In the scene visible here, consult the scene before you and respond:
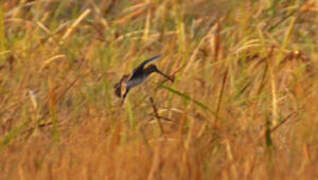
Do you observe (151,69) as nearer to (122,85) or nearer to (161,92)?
(122,85)

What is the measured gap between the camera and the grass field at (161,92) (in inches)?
94.6

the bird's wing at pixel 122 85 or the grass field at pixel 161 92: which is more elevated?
Result: the bird's wing at pixel 122 85

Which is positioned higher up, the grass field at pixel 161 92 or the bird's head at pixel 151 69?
the bird's head at pixel 151 69

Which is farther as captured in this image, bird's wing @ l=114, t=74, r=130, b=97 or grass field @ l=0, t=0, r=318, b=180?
bird's wing @ l=114, t=74, r=130, b=97

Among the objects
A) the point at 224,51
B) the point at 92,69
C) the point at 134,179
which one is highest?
the point at 134,179

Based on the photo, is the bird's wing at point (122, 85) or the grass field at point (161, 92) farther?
the bird's wing at point (122, 85)

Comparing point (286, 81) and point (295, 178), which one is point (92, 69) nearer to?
point (286, 81)

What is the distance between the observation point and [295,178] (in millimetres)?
2289

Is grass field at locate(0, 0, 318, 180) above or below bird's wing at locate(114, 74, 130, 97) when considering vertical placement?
below

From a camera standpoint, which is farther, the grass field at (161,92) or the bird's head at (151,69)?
the bird's head at (151,69)

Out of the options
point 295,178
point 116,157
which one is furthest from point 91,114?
point 295,178

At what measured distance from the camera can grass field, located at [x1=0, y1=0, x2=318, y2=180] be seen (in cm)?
240

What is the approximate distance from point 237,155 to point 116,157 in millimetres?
336

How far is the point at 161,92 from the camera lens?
3.35 metres
